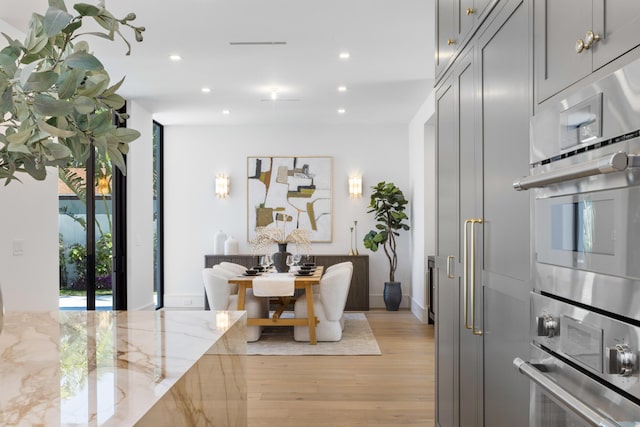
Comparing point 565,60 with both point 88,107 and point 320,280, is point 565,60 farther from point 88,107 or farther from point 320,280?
point 320,280

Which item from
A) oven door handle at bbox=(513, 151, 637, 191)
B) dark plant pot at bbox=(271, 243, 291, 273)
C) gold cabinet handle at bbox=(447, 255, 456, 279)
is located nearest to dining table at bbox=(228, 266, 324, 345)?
dark plant pot at bbox=(271, 243, 291, 273)

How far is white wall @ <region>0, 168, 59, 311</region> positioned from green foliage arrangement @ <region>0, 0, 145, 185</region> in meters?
2.73

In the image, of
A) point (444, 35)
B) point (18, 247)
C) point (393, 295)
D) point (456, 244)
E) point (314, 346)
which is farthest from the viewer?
point (393, 295)

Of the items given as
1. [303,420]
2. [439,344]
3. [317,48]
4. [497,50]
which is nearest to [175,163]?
[317,48]

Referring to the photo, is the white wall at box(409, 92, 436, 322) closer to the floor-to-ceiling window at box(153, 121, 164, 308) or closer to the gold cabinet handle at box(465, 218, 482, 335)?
the floor-to-ceiling window at box(153, 121, 164, 308)

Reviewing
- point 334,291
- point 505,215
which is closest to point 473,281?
point 505,215

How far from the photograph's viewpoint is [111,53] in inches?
181

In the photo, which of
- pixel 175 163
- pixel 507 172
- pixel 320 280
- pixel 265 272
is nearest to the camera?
pixel 507 172

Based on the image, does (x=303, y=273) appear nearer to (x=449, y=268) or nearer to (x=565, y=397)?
(x=449, y=268)

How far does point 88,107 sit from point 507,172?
1406mm

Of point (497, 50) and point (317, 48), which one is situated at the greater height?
point (317, 48)

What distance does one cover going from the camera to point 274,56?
15.5 ft

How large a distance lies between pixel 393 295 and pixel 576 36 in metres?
6.35

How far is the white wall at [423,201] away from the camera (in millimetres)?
6719
